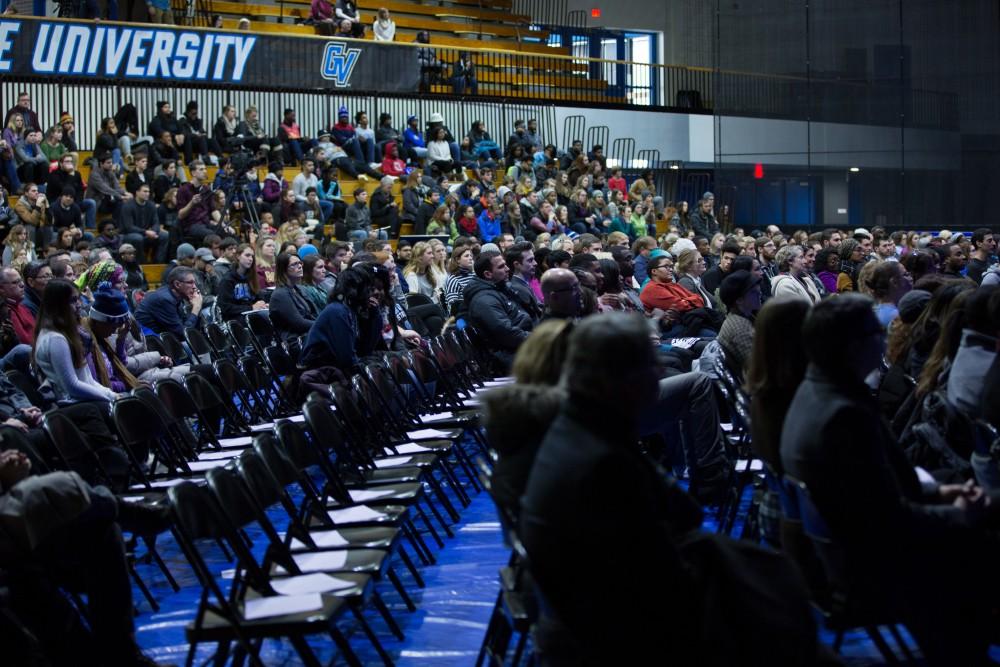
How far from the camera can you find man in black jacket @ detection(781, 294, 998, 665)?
3.47 m

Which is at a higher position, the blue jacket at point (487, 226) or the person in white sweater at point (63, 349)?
Answer: the blue jacket at point (487, 226)

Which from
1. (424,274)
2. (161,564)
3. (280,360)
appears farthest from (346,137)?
(161,564)

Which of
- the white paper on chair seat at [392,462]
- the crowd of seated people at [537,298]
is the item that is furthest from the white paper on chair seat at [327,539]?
the white paper on chair seat at [392,462]

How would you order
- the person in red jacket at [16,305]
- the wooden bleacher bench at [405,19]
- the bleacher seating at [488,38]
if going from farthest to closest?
the bleacher seating at [488,38]
the wooden bleacher bench at [405,19]
the person in red jacket at [16,305]

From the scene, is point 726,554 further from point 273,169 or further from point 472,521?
point 273,169

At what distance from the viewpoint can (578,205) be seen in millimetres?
19516

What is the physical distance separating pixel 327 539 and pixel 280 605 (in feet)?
2.99

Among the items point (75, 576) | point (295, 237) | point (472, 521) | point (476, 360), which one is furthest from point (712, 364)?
point (295, 237)

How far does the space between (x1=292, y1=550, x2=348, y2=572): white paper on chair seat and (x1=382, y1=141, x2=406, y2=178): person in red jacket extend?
14.6 meters

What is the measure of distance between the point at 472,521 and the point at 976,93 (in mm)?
15758

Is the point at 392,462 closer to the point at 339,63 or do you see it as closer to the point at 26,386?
the point at 26,386

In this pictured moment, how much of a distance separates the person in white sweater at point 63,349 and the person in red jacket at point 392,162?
12726mm

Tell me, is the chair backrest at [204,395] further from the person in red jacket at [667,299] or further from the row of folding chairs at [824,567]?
the row of folding chairs at [824,567]

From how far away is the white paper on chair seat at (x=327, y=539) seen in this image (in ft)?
15.6
